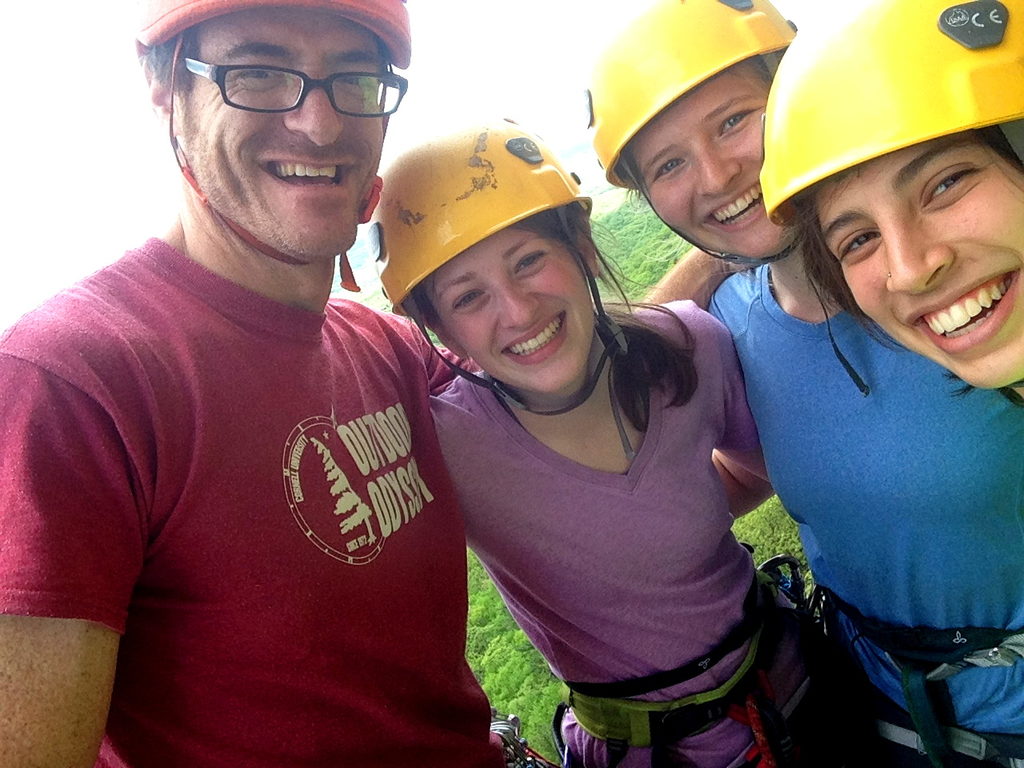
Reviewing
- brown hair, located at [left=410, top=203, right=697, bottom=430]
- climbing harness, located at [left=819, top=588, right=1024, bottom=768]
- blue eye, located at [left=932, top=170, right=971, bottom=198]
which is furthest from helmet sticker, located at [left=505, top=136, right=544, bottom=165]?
climbing harness, located at [left=819, top=588, right=1024, bottom=768]

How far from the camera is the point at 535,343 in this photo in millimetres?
1920

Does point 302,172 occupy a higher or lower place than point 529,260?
higher

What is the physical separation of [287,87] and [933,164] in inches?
53.2

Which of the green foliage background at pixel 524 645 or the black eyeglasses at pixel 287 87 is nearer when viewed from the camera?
the black eyeglasses at pixel 287 87

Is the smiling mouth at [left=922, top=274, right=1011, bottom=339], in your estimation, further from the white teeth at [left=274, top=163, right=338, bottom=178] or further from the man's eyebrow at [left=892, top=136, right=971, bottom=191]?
the white teeth at [left=274, top=163, right=338, bottom=178]

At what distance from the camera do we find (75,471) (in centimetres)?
101

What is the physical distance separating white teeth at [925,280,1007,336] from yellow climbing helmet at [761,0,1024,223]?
24cm

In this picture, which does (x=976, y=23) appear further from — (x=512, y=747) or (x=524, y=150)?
(x=512, y=747)

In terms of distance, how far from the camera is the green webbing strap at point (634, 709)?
1.93 meters

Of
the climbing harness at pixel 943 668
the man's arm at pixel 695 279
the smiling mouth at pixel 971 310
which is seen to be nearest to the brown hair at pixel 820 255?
the smiling mouth at pixel 971 310

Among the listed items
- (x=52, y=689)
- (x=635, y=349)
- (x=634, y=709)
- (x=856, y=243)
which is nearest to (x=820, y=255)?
(x=856, y=243)

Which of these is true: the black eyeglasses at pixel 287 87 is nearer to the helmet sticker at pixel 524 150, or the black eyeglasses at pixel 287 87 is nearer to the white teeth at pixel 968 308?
the helmet sticker at pixel 524 150

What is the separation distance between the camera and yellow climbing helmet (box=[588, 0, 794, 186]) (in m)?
1.85

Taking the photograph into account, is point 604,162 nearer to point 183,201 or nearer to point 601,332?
point 601,332
